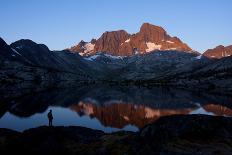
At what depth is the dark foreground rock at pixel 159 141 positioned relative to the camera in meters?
34.8

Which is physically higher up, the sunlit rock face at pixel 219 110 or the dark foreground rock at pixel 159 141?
the dark foreground rock at pixel 159 141

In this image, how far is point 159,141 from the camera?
36094 mm

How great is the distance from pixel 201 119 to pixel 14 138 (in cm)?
2193

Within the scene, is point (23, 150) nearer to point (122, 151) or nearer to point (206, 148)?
point (122, 151)

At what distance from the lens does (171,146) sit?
3478 cm

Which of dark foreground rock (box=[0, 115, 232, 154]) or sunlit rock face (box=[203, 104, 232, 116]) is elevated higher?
dark foreground rock (box=[0, 115, 232, 154])

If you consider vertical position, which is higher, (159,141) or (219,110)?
(159,141)

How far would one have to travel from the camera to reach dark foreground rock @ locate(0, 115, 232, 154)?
114ft

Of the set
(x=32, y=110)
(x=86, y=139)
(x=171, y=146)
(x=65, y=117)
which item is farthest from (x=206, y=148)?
(x=32, y=110)

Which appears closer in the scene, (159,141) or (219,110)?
(159,141)

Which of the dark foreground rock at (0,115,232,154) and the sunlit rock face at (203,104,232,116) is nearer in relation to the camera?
the dark foreground rock at (0,115,232,154)

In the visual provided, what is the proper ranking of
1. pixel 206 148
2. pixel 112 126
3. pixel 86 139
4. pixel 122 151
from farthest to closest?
1. pixel 112 126
2. pixel 86 139
3. pixel 122 151
4. pixel 206 148

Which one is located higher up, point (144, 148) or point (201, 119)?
point (201, 119)

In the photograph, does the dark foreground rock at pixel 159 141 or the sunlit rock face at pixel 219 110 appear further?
the sunlit rock face at pixel 219 110
